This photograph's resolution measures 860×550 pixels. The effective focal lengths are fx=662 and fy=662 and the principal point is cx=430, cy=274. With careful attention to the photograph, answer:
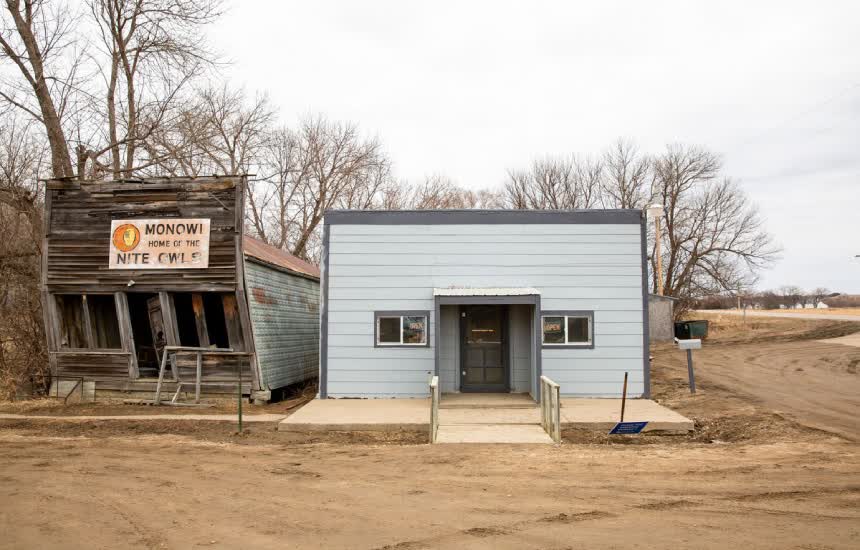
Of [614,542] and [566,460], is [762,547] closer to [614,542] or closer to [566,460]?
[614,542]

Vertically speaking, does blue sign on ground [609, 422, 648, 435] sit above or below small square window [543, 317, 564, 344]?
below

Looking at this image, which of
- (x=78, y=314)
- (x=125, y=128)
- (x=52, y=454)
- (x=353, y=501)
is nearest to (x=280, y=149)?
(x=125, y=128)

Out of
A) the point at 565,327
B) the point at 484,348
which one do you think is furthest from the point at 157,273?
the point at 565,327

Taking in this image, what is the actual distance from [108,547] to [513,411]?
26.4ft

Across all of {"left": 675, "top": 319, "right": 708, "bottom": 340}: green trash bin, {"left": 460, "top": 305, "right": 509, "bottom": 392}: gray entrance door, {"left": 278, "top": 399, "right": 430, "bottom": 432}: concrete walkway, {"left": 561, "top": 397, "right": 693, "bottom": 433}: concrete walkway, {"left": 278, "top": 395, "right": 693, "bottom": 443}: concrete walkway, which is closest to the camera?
{"left": 278, "top": 395, "right": 693, "bottom": 443}: concrete walkway

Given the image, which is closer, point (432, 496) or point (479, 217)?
point (432, 496)

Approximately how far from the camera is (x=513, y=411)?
12266mm

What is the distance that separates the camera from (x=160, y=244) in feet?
46.4

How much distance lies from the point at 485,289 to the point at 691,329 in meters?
20.1

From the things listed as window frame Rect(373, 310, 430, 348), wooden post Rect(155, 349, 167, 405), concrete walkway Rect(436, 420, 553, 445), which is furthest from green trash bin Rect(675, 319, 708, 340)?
wooden post Rect(155, 349, 167, 405)

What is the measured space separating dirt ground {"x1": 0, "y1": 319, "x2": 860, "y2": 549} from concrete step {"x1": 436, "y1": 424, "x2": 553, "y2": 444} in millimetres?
333

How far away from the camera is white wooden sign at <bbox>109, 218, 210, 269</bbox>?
1405cm

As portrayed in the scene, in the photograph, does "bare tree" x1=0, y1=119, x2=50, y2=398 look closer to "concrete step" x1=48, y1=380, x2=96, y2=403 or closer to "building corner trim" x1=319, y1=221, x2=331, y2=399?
"concrete step" x1=48, y1=380, x2=96, y2=403

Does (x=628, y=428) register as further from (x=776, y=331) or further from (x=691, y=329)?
(x=776, y=331)
